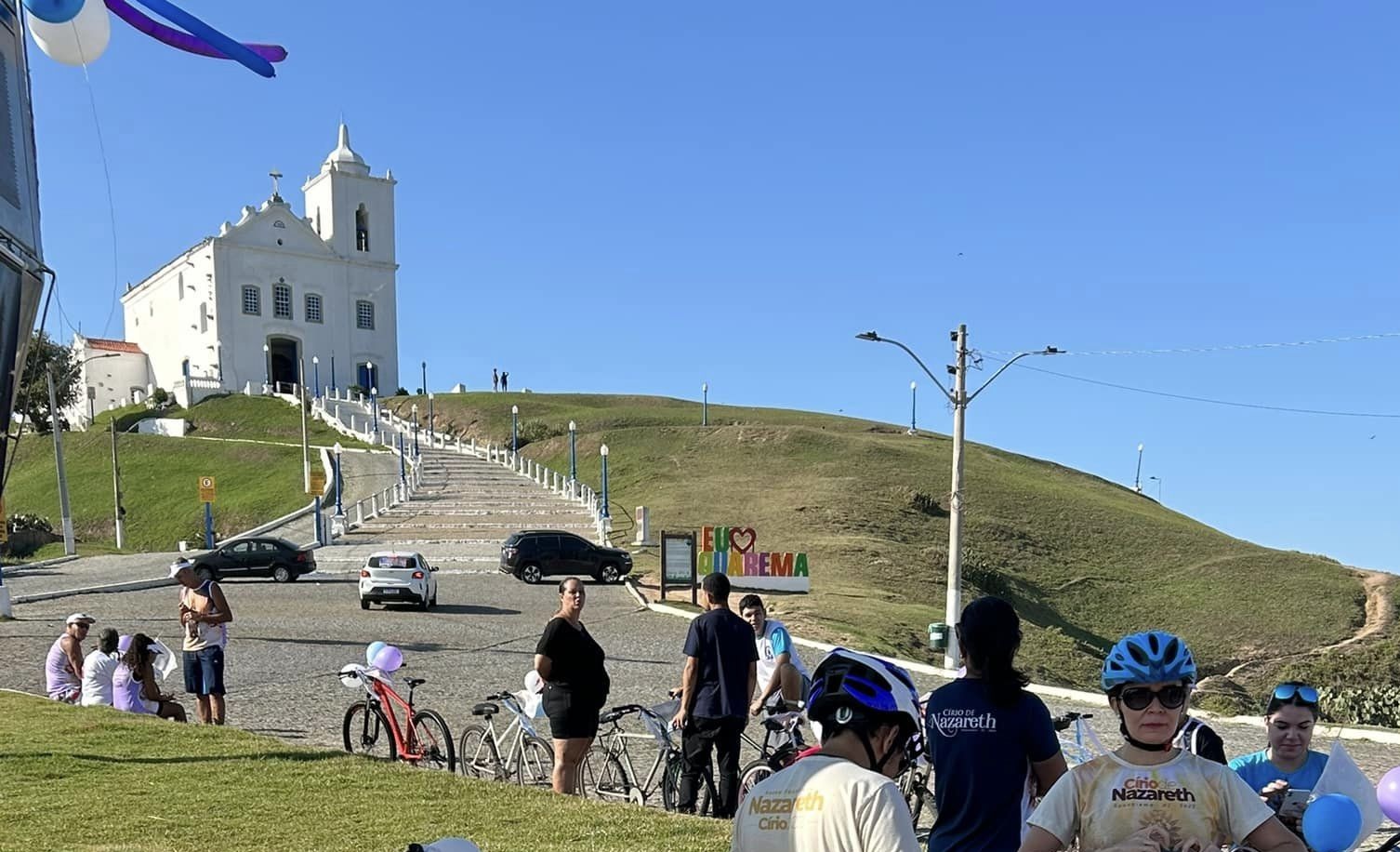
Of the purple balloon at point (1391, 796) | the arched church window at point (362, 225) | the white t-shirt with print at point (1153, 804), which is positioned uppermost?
the arched church window at point (362, 225)

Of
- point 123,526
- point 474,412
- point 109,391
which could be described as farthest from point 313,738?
point 109,391

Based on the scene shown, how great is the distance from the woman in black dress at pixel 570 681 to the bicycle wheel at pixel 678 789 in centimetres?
66

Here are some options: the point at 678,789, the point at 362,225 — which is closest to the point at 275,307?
the point at 362,225

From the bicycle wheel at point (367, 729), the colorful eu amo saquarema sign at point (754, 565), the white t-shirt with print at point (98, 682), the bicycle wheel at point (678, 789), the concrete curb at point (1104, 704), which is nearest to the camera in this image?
the bicycle wheel at point (678, 789)

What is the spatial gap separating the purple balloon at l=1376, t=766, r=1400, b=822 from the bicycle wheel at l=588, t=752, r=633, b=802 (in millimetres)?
4923

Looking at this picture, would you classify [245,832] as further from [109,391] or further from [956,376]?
[109,391]

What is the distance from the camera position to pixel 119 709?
10883 mm

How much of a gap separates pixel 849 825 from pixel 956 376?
2143 cm

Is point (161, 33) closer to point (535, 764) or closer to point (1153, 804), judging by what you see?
point (535, 764)

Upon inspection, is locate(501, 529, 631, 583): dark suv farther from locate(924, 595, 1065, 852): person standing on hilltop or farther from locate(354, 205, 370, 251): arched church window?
locate(354, 205, 370, 251): arched church window

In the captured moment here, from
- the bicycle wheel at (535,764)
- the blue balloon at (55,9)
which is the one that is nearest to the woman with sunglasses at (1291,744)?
the bicycle wheel at (535,764)

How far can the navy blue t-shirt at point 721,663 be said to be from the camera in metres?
7.34

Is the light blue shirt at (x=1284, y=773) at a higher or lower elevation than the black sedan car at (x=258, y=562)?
higher

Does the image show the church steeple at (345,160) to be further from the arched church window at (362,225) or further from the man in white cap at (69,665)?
the man in white cap at (69,665)
